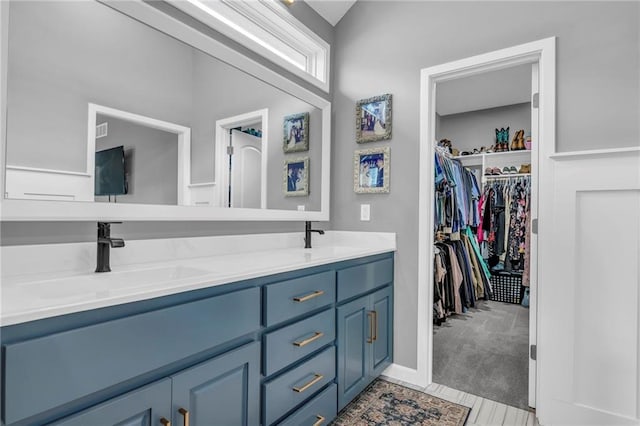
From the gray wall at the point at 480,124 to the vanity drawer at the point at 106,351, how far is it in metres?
4.69

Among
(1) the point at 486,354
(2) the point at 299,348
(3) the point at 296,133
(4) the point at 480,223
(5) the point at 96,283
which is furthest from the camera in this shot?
(4) the point at 480,223

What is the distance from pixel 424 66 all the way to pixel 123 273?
6.93 feet

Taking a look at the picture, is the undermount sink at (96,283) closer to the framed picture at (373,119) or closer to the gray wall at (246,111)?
the gray wall at (246,111)

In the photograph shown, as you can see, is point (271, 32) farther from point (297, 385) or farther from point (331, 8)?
point (297, 385)

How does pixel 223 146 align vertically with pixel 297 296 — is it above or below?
above

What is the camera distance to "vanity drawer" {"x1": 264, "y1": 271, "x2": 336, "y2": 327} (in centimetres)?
132

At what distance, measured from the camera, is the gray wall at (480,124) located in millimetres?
4523

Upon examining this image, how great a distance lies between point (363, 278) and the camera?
6.41ft

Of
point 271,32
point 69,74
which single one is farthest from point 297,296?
point 271,32

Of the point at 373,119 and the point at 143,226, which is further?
the point at 373,119

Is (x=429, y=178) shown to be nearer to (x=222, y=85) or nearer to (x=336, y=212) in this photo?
(x=336, y=212)

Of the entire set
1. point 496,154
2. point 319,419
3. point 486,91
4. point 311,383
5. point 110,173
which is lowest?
point 319,419

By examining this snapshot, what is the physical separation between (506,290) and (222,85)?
405cm

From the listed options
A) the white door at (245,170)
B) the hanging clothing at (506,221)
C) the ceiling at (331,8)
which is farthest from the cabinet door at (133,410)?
the hanging clothing at (506,221)
